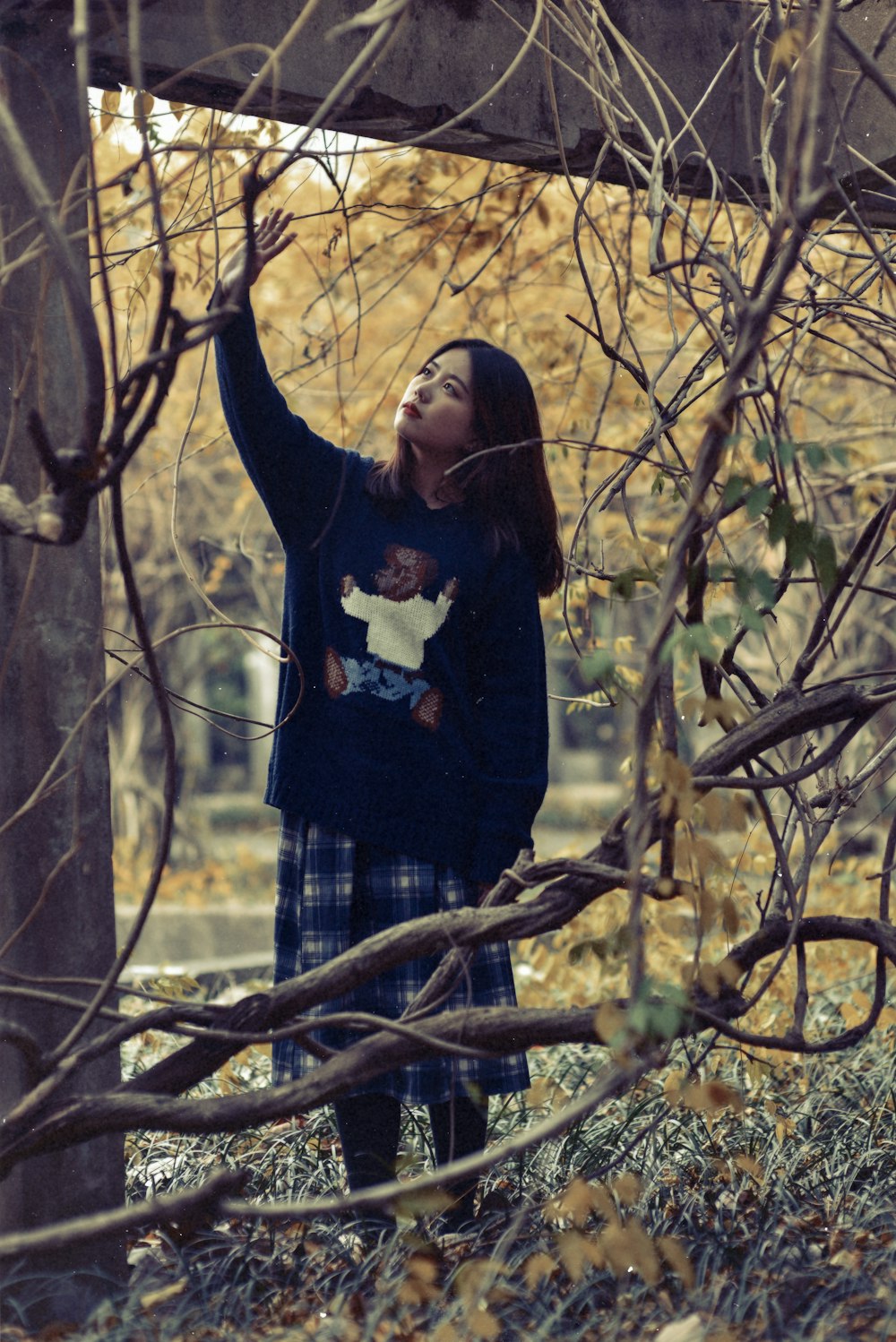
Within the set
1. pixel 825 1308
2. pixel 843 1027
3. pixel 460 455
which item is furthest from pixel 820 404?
pixel 825 1308

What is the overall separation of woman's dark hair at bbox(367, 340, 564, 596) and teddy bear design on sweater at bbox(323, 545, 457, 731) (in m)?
0.15

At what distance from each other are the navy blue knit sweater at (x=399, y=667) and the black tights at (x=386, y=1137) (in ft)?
1.47

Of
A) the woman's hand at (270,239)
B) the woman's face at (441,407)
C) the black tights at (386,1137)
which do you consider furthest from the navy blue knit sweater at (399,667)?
the black tights at (386,1137)

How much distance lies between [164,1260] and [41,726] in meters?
0.96

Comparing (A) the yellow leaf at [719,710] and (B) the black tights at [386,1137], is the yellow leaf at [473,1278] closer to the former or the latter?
(B) the black tights at [386,1137]

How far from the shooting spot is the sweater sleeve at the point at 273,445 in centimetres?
225

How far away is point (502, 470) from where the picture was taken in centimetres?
250

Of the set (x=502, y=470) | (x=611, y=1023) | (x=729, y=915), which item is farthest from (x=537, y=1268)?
(x=502, y=470)

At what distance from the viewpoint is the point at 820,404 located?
20.6ft

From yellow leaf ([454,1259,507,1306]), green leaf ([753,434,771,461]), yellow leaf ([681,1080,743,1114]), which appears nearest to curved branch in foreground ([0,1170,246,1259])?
yellow leaf ([454,1259,507,1306])

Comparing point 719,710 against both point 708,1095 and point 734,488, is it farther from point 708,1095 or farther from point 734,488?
point 708,1095

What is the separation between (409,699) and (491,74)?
4.11 ft

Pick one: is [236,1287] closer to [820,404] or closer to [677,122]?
[677,122]

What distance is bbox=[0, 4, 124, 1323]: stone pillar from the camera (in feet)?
6.86
